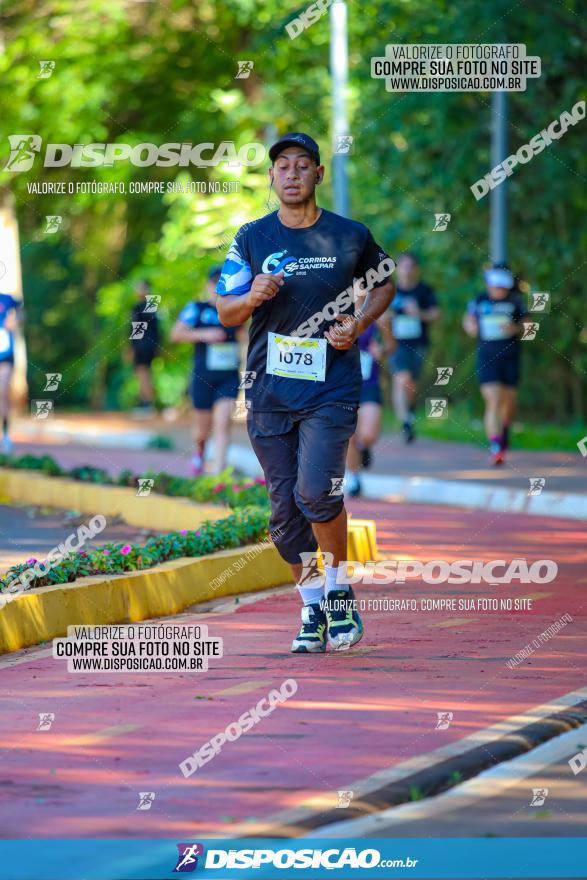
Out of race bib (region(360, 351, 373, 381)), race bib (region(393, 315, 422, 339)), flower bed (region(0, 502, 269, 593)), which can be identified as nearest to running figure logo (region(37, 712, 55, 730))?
flower bed (region(0, 502, 269, 593))

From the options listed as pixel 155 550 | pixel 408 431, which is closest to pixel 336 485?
pixel 155 550

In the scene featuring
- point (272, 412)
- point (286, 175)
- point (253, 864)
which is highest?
point (286, 175)

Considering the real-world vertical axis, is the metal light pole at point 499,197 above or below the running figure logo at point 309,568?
above

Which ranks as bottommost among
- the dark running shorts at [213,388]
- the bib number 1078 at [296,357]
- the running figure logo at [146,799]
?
the running figure logo at [146,799]

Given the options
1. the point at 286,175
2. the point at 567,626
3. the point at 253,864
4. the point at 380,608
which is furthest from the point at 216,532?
the point at 253,864

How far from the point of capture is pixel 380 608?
9.69m

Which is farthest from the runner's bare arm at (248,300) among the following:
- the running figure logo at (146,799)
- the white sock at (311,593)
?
the running figure logo at (146,799)

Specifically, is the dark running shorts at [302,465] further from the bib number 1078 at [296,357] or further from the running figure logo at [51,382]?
the running figure logo at [51,382]

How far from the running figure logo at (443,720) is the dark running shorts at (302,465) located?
1.39 metres

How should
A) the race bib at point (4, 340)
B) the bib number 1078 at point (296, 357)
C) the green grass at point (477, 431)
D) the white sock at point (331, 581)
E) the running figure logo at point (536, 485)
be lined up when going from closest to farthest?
the bib number 1078 at point (296, 357) → the white sock at point (331, 581) → the running figure logo at point (536, 485) → the race bib at point (4, 340) → the green grass at point (477, 431)

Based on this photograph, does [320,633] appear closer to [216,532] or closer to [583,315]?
[216,532]

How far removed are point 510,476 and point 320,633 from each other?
9811mm

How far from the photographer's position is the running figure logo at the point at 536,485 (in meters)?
15.8

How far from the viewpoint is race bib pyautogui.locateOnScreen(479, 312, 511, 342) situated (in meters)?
18.4
